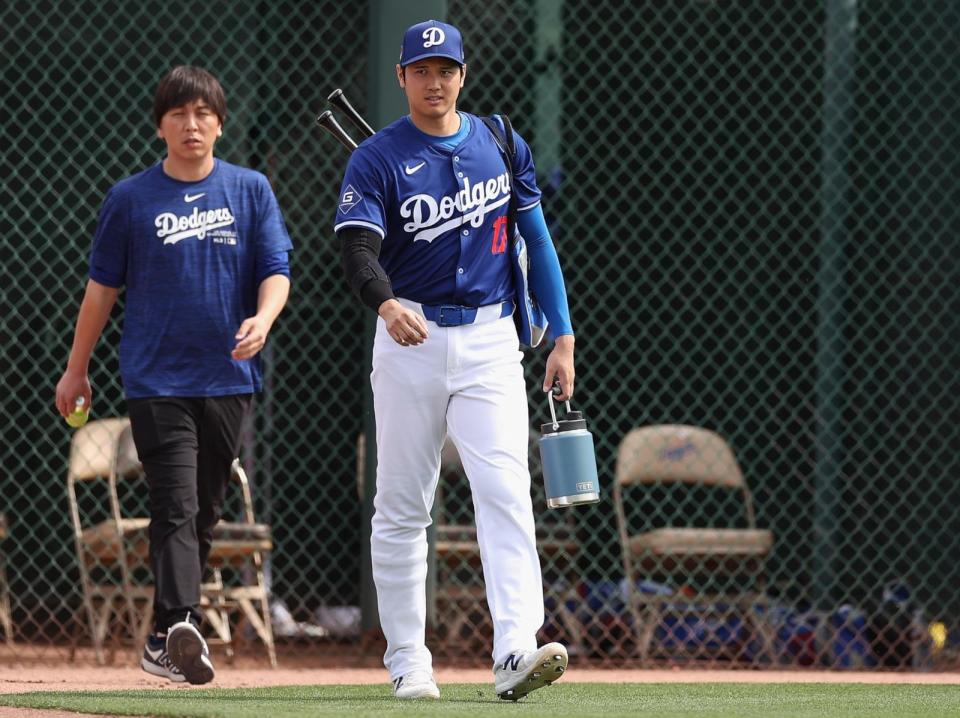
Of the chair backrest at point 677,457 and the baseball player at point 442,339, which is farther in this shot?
the chair backrest at point 677,457

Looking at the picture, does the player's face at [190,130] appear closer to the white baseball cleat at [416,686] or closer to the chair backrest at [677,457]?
the white baseball cleat at [416,686]

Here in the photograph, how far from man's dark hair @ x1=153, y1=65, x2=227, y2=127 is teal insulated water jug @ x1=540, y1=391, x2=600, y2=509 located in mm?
1532

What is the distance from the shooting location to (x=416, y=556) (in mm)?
4344

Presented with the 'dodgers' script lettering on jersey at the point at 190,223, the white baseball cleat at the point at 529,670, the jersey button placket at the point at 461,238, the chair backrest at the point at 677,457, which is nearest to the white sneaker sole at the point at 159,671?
the white baseball cleat at the point at 529,670

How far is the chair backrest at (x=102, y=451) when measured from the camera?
21.8ft

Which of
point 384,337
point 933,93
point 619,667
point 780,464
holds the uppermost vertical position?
point 933,93

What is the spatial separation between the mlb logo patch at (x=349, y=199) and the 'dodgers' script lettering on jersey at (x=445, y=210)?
0.13 metres

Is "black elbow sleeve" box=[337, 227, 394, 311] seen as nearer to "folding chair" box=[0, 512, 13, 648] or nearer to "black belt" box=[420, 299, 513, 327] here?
"black belt" box=[420, 299, 513, 327]

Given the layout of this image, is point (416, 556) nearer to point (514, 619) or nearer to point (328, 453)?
point (514, 619)

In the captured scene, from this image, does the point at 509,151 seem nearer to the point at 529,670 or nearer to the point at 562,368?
the point at 562,368

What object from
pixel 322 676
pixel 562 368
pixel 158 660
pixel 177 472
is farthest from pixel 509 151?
pixel 322 676

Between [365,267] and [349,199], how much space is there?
0.73 ft

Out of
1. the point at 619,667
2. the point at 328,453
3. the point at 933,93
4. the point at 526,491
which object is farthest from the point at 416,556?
the point at 933,93

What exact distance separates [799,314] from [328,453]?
2426 millimetres
